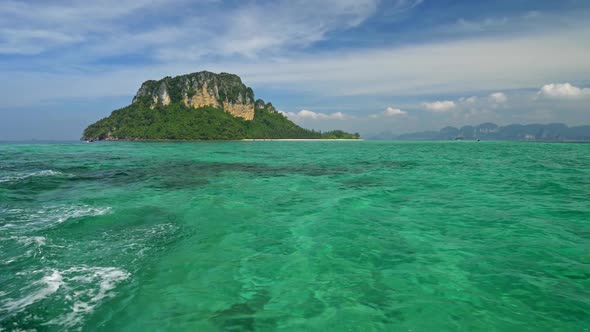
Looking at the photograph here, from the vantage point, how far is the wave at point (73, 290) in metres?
5.45

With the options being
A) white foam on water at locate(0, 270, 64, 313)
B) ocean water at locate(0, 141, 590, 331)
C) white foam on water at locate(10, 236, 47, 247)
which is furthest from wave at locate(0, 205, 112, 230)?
white foam on water at locate(0, 270, 64, 313)

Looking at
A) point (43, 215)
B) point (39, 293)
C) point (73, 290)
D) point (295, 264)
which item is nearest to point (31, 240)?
point (43, 215)

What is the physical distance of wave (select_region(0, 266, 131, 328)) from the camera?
5.45 metres

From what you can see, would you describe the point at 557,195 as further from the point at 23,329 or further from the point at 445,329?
the point at 23,329

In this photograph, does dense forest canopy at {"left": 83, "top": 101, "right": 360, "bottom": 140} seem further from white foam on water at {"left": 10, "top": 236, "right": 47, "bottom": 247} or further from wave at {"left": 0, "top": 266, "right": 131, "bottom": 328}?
wave at {"left": 0, "top": 266, "right": 131, "bottom": 328}

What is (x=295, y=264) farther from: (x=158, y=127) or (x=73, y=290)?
(x=158, y=127)

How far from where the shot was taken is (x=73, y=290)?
6.25m

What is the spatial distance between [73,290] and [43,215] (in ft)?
25.6

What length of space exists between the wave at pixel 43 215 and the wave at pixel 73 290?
16.2 ft

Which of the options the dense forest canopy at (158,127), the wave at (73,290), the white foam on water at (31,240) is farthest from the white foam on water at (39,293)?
the dense forest canopy at (158,127)

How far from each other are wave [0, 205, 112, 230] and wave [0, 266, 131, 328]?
16.2 feet

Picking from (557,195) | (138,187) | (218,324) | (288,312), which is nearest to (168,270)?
(218,324)

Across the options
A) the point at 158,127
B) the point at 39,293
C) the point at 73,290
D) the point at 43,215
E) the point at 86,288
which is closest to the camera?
the point at 39,293

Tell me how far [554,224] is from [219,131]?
606 feet
